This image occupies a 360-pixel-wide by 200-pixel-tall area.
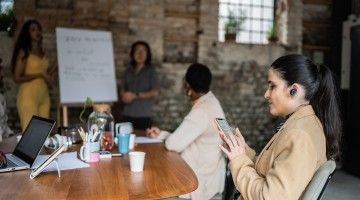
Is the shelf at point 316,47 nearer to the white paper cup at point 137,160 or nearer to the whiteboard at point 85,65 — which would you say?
the whiteboard at point 85,65

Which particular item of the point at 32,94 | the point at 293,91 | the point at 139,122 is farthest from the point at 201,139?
the point at 32,94

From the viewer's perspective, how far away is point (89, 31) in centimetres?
488

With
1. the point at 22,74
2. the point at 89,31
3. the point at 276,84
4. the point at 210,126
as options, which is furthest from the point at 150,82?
the point at 276,84

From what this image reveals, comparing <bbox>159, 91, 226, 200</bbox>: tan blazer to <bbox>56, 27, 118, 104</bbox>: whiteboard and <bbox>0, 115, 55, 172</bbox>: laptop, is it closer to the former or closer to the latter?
<bbox>0, 115, 55, 172</bbox>: laptop

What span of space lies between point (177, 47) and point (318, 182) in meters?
4.55

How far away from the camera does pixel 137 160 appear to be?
1.89 metres

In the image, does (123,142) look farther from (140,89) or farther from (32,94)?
(32,94)

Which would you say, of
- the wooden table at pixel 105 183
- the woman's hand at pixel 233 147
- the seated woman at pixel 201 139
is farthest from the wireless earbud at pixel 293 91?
the seated woman at pixel 201 139

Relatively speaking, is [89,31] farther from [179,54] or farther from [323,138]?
[323,138]

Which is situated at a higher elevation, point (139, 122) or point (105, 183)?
point (105, 183)

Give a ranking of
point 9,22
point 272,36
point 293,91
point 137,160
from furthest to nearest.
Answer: point 272,36 → point 9,22 → point 137,160 → point 293,91

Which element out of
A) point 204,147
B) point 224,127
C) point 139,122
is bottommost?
point 139,122

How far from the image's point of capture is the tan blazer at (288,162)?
1.44 meters

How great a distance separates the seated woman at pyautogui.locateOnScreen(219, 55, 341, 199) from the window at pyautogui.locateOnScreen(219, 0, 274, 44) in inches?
179
